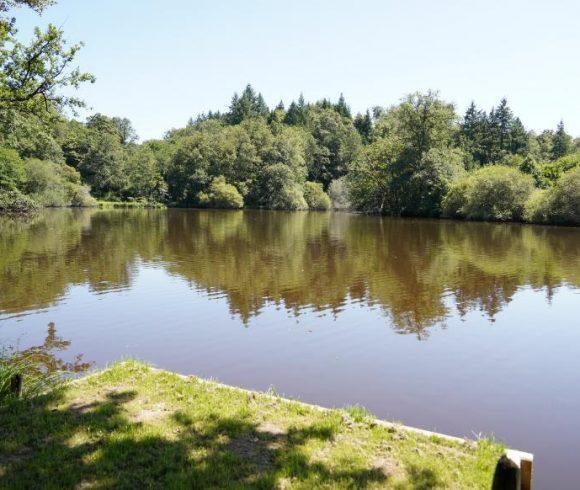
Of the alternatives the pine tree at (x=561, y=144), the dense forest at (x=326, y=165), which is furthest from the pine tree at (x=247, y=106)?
the pine tree at (x=561, y=144)

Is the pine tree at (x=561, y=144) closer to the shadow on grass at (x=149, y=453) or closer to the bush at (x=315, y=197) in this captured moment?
the bush at (x=315, y=197)

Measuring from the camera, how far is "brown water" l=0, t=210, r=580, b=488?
27.0ft

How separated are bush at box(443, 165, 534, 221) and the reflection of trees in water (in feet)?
170

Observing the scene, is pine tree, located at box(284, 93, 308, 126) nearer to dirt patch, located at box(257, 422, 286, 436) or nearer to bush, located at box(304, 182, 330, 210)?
bush, located at box(304, 182, 330, 210)

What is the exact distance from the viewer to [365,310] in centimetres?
1437

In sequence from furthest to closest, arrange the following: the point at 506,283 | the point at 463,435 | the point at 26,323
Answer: the point at 506,283, the point at 26,323, the point at 463,435

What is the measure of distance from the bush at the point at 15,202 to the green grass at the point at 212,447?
5292 cm

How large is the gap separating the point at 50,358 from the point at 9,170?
55.3 metres

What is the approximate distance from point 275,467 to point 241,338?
6613mm

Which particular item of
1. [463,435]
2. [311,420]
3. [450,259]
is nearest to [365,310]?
[463,435]

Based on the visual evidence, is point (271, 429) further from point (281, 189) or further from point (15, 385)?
point (281, 189)

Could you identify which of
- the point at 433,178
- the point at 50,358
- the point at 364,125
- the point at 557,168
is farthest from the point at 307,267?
the point at 364,125

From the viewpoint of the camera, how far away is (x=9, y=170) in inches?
2240

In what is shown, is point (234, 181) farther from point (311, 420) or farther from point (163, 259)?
point (311, 420)
